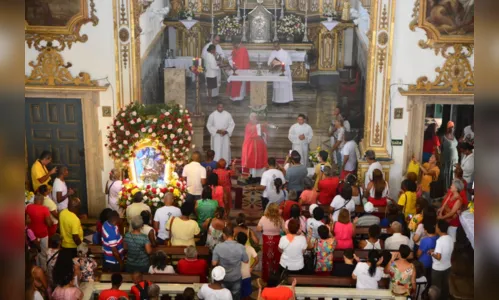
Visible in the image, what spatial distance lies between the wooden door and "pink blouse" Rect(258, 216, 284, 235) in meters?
5.41

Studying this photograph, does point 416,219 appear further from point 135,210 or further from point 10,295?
point 10,295

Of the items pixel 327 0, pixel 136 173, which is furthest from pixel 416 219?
pixel 327 0

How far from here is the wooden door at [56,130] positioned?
517 inches

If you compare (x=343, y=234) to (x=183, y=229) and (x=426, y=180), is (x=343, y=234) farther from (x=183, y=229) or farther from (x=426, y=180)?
(x=426, y=180)

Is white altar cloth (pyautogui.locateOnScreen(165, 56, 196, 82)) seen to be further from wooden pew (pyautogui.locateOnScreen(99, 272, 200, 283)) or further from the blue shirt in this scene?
the blue shirt

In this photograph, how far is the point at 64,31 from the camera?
503 inches

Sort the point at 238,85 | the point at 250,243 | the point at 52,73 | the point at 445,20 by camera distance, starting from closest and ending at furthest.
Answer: the point at 250,243, the point at 445,20, the point at 52,73, the point at 238,85

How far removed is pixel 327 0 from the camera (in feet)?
53.2

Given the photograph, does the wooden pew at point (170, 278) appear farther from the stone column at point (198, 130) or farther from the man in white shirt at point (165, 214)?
the stone column at point (198, 130)

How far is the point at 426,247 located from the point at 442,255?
0.23 m

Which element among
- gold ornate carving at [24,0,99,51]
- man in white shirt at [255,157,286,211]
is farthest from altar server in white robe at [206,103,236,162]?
gold ornate carving at [24,0,99,51]

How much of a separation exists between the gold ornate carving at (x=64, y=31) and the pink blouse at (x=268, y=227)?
5956mm

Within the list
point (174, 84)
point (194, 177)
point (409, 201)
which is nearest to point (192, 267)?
point (194, 177)

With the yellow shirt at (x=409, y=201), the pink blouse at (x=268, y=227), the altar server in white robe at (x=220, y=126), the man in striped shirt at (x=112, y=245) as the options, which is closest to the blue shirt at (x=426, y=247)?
the yellow shirt at (x=409, y=201)
